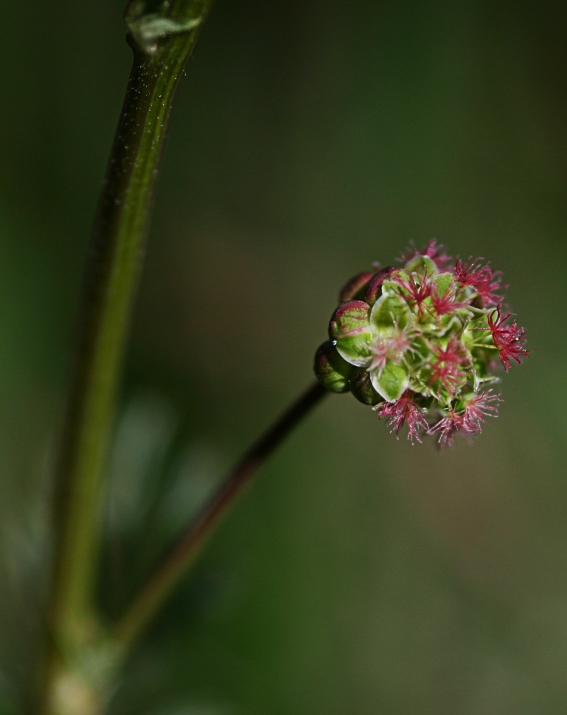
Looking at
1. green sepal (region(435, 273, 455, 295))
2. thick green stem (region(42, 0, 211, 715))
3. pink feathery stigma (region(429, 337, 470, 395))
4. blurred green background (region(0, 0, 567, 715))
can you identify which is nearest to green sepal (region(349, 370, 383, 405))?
pink feathery stigma (region(429, 337, 470, 395))

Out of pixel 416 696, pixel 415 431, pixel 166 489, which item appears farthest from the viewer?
pixel 416 696

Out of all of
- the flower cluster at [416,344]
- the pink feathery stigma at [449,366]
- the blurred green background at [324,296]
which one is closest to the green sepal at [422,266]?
the flower cluster at [416,344]

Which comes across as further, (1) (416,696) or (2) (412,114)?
(2) (412,114)

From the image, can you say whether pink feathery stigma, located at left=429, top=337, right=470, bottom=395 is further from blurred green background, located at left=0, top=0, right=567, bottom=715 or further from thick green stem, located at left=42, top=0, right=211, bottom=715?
blurred green background, located at left=0, top=0, right=567, bottom=715

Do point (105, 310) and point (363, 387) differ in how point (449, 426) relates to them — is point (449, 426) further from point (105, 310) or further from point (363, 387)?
point (105, 310)

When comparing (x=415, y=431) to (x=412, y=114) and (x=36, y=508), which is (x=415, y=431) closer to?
(x=36, y=508)

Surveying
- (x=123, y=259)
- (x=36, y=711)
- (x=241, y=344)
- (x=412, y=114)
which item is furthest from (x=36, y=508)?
(x=412, y=114)

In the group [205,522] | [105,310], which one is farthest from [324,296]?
[105,310]
